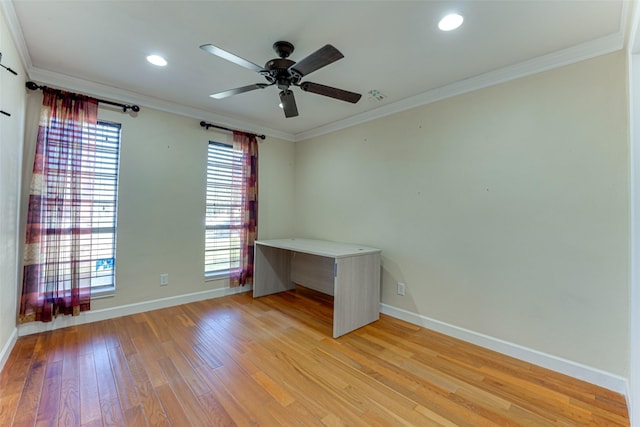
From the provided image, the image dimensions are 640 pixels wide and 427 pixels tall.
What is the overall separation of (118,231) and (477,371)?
366 centimetres

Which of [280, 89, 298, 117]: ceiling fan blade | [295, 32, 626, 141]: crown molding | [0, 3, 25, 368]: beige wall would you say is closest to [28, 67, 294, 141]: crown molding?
[0, 3, 25, 368]: beige wall

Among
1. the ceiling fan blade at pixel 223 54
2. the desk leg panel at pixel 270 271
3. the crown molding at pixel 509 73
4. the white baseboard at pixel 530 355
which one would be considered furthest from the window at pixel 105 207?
the white baseboard at pixel 530 355

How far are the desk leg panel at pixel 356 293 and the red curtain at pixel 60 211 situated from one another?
2571 mm

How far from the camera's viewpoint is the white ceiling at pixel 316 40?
173cm

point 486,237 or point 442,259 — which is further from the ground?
point 486,237

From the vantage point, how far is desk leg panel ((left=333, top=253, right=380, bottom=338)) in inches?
104

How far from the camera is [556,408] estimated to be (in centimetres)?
172

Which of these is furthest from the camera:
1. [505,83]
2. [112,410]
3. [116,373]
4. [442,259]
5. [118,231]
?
[118,231]

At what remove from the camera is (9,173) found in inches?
81.5

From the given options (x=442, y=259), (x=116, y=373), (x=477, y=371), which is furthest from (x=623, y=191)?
(x=116, y=373)

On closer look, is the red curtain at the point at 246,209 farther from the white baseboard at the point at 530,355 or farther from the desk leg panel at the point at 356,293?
the white baseboard at the point at 530,355

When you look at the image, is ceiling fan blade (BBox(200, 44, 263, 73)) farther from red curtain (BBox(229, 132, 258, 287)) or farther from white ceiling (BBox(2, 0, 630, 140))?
red curtain (BBox(229, 132, 258, 287))

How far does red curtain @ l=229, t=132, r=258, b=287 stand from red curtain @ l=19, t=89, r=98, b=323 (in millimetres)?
1581

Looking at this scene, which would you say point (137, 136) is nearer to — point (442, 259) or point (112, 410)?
point (112, 410)
